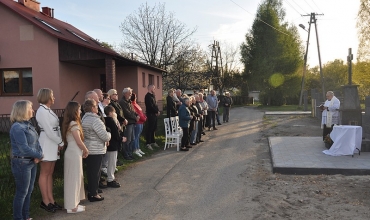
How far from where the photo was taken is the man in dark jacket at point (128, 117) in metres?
9.12

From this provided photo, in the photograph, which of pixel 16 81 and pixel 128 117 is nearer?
pixel 128 117

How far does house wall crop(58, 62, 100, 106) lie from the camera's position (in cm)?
1577

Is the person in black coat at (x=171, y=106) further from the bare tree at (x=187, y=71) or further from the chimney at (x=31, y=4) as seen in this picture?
the bare tree at (x=187, y=71)

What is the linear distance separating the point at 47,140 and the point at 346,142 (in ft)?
25.0

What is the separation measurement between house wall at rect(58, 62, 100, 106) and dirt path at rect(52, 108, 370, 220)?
27.3 feet

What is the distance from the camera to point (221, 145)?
1202 cm

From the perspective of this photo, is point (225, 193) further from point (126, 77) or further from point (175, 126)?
point (126, 77)

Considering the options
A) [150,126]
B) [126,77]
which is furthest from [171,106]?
[126,77]

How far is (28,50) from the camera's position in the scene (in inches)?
605

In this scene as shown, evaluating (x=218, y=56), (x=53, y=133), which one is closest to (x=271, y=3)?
(x=218, y=56)

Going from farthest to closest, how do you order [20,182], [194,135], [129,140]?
[194,135] → [129,140] → [20,182]

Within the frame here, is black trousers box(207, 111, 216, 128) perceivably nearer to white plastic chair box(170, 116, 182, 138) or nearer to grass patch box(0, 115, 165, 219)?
white plastic chair box(170, 116, 182, 138)

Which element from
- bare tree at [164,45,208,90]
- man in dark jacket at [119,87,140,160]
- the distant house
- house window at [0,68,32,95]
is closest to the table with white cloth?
man in dark jacket at [119,87,140,160]

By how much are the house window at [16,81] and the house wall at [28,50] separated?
36 centimetres
